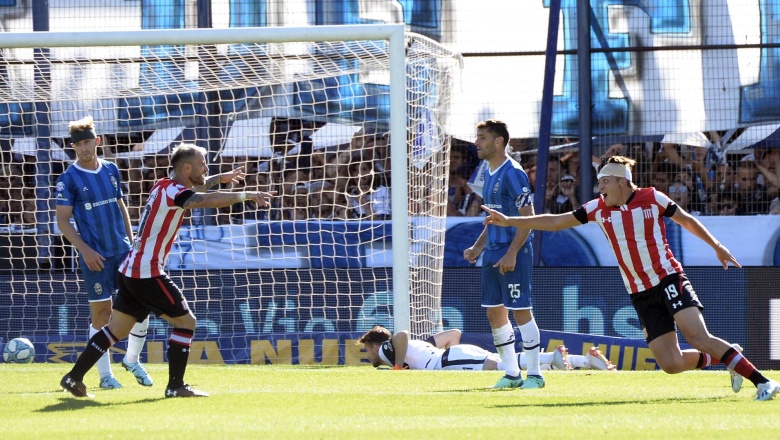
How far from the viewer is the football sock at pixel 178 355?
304 inches

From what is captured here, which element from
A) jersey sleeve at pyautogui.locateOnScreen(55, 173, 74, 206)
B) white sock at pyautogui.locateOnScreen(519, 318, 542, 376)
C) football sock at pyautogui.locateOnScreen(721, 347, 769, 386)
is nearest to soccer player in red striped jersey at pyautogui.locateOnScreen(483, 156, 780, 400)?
football sock at pyautogui.locateOnScreen(721, 347, 769, 386)

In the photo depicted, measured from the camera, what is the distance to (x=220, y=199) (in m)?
7.38

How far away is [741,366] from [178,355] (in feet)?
12.5

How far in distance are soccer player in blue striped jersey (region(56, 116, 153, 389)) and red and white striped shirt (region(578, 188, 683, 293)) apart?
3.79 m

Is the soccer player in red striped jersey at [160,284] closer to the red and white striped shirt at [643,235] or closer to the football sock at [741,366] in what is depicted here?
the red and white striped shirt at [643,235]

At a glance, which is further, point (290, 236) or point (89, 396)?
point (290, 236)

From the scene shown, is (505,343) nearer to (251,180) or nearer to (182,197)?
(182,197)

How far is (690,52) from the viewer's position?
15.1m

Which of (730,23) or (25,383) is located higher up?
(730,23)

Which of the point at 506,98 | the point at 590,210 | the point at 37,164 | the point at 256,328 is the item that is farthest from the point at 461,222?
the point at 590,210

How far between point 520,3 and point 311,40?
15.7 feet

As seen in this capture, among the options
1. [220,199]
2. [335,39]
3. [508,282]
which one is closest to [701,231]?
[508,282]

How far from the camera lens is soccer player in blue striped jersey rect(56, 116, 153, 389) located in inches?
352

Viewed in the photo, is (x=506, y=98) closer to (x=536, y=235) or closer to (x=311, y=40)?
(x=536, y=235)
